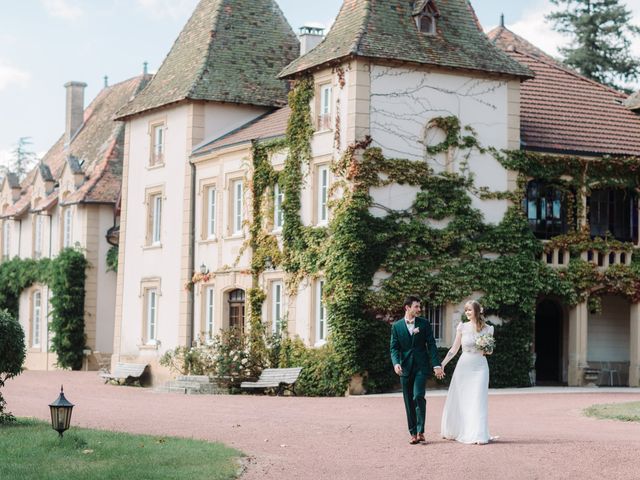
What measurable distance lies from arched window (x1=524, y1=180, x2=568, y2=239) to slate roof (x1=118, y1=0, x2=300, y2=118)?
9.26 m

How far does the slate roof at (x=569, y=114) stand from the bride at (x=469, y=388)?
673 inches

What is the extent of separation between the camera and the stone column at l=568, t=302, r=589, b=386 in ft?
115

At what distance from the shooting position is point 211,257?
1549 inches

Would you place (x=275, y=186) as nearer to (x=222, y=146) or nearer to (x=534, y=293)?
(x=222, y=146)

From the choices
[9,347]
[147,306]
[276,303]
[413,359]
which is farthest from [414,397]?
[147,306]

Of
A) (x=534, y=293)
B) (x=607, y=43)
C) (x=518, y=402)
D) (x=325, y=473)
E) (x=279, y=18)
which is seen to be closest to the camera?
(x=325, y=473)

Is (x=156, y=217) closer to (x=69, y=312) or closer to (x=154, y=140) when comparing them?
(x=154, y=140)

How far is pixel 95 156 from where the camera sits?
5225cm

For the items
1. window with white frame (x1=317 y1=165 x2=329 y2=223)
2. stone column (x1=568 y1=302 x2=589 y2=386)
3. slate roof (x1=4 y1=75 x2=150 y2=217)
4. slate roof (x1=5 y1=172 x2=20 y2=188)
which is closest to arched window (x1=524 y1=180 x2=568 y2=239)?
stone column (x1=568 y1=302 x2=589 y2=386)

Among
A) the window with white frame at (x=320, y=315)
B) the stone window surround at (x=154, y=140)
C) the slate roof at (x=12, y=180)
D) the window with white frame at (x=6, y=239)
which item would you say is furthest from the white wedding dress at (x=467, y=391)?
the slate roof at (x=12, y=180)

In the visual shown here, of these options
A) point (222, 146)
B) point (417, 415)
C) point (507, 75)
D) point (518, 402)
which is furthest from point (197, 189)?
point (417, 415)

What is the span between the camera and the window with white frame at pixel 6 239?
58094 mm

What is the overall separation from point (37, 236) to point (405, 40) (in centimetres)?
2529

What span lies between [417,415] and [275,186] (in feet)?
61.3
